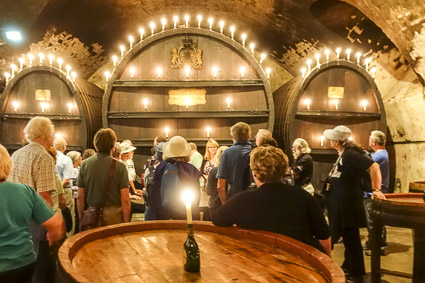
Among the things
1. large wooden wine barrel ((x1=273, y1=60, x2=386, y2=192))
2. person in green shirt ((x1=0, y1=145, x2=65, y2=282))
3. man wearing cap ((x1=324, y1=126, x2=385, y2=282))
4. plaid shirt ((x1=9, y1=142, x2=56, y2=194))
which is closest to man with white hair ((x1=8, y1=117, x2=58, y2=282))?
plaid shirt ((x1=9, y1=142, x2=56, y2=194))

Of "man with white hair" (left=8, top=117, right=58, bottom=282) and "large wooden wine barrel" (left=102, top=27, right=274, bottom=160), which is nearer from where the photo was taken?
"man with white hair" (left=8, top=117, right=58, bottom=282)

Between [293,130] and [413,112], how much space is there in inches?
77.4

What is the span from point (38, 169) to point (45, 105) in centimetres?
304

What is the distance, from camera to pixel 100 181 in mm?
3352

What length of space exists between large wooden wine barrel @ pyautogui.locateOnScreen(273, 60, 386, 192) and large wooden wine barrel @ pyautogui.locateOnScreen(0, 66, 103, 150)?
9.18ft

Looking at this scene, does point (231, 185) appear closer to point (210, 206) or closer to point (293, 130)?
point (210, 206)

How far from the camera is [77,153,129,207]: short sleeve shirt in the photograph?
335 cm

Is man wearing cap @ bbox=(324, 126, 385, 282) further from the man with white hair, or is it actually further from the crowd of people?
the man with white hair

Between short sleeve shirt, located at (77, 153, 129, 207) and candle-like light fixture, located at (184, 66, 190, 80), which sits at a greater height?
candle-like light fixture, located at (184, 66, 190, 80)

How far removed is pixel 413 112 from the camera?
19.4ft

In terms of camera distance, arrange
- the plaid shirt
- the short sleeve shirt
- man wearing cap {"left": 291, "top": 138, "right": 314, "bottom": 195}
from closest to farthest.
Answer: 1. the plaid shirt
2. the short sleeve shirt
3. man wearing cap {"left": 291, "top": 138, "right": 314, "bottom": 195}

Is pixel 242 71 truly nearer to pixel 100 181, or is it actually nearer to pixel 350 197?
pixel 350 197

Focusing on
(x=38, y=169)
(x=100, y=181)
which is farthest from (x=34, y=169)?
(x=100, y=181)

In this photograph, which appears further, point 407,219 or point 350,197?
point 350,197
